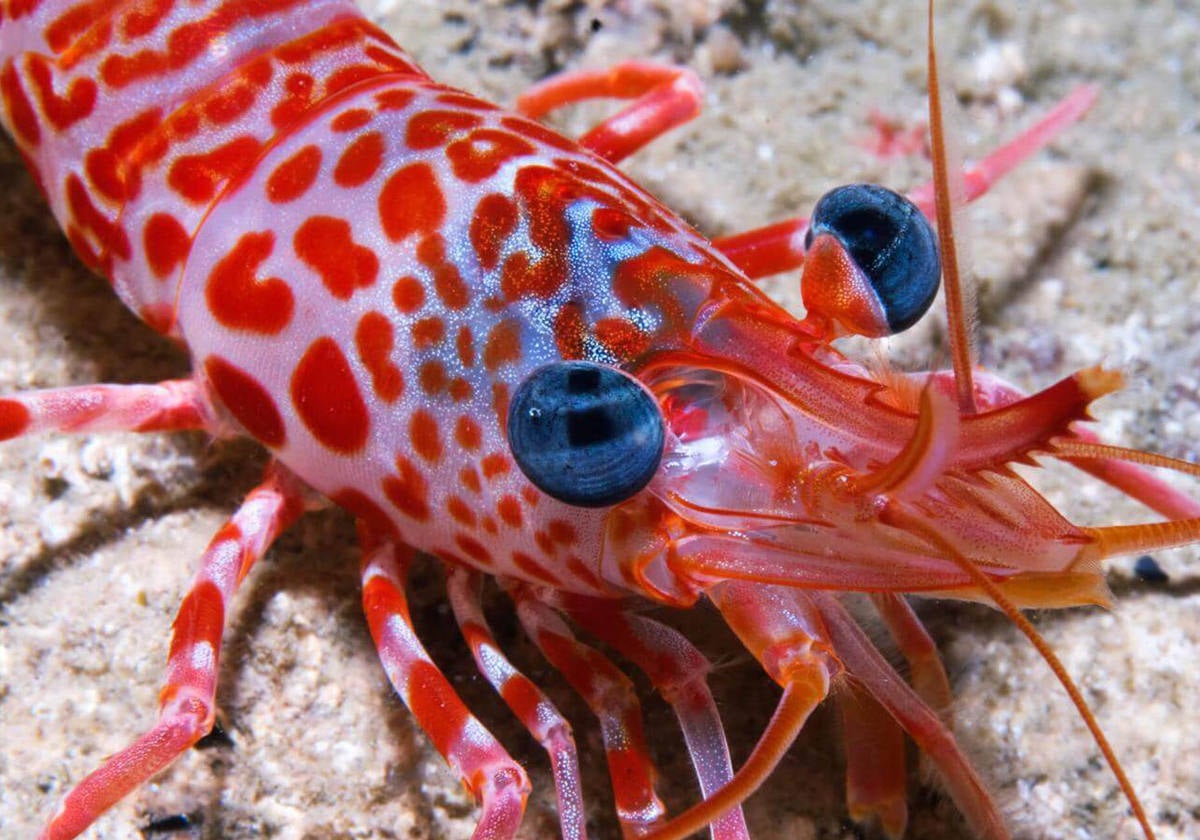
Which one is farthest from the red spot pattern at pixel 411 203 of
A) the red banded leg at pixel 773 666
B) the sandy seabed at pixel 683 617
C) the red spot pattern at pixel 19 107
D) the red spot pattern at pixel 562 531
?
the red spot pattern at pixel 19 107

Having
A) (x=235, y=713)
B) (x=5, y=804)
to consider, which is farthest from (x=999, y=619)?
(x=5, y=804)

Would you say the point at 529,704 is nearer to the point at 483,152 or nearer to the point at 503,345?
the point at 503,345

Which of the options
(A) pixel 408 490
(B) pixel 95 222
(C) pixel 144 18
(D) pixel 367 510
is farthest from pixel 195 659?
(C) pixel 144 18

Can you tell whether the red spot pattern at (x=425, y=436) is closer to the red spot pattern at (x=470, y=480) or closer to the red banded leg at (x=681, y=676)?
the red spot pattern at (x=470, y=480)

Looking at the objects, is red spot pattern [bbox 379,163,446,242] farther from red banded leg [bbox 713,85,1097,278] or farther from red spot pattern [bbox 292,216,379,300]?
red banded leg [bbox 713,85,1097,278]

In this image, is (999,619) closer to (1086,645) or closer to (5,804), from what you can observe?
(1086,645)
